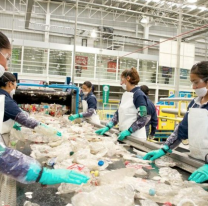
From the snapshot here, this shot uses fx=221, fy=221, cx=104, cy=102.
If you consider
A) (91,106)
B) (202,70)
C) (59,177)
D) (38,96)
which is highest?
(202,70)

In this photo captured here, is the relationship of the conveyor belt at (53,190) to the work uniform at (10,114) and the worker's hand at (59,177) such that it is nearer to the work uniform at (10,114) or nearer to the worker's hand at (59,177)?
the worker's hand at (59,177)

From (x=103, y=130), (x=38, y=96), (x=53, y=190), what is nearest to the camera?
(x=53, y=190)

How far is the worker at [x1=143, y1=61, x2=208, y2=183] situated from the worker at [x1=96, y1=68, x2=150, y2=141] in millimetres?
564

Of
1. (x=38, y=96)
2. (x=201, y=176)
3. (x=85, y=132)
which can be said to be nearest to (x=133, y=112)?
(x=85, y=132)

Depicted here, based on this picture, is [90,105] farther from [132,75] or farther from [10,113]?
[10,113]

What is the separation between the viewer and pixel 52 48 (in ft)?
39.5

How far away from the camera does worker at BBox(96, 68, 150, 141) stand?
2396 millimetres

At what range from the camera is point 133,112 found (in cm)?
256

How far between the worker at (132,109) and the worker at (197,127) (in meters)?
0.56

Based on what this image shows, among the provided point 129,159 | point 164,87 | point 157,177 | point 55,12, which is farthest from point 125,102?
point 55,12

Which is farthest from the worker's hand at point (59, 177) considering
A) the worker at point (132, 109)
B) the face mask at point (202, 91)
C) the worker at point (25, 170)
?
the worker at point (132, 109)

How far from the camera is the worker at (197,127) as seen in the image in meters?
1.55

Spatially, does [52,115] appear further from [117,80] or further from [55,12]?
[55,12]

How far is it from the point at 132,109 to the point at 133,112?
39mm
